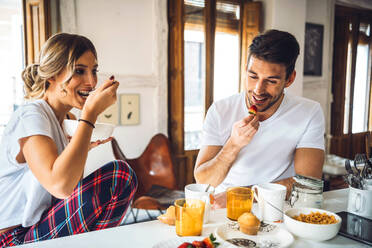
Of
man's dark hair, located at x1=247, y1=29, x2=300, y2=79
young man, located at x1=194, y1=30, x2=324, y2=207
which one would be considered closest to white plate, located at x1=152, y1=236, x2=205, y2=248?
young man, located at x1=194, y1=30, x2=324, y2=207

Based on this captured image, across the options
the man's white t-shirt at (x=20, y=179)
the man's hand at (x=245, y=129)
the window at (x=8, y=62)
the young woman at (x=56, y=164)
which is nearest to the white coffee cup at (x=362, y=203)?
the man's hand at (x=245, y=129)

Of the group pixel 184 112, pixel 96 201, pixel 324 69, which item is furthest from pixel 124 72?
pixel 324 69

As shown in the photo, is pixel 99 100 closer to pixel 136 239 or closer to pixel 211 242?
pixel 136 239

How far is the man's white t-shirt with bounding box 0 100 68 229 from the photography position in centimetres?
134

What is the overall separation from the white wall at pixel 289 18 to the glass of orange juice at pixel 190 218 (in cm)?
327

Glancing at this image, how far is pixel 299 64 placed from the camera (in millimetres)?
4148

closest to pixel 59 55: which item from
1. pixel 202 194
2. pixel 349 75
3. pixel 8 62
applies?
pixel 202 194

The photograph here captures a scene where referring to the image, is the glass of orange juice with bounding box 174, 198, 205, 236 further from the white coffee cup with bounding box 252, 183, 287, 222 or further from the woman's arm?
the woman's arm

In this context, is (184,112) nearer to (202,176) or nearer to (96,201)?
(202,176)

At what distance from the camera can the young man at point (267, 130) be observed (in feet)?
5.55

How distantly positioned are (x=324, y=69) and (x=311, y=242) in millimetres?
4298

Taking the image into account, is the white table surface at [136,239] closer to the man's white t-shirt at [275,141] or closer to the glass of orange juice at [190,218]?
the glass of orange juice at [190,218]

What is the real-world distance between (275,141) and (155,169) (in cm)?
140

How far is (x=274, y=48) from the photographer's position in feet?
5.53
